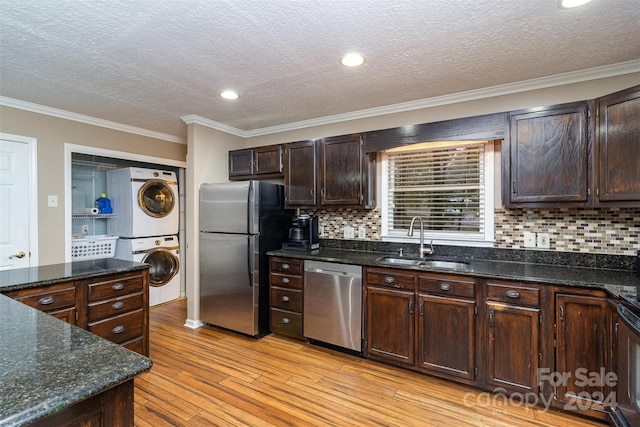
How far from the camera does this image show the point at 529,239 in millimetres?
2672

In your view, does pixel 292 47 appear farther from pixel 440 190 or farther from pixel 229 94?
pixel 440 190

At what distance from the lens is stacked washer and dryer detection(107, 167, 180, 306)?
4246 millimetres

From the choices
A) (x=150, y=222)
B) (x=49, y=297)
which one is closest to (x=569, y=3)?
(x=49, y=297)

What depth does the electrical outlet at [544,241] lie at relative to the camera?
2602mm

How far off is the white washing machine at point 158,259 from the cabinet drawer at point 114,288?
5.51 ft

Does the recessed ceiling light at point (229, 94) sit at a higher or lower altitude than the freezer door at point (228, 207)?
higher

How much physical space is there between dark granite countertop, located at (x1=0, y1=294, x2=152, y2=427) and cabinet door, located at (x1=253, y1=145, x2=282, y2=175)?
2.67m

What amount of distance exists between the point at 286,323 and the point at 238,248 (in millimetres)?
969

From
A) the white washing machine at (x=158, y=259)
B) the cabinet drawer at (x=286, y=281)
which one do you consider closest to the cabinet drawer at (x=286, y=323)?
the cabinet drawer at (x=286, y=281)

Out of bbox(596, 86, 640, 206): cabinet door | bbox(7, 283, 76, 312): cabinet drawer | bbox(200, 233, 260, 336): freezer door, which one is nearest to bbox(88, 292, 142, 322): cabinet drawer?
bbox(7, 283, 76, 312): cabinet drawer

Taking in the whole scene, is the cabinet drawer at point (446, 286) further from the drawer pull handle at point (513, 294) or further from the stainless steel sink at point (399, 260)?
the stainless steel sink at point (399, 260)

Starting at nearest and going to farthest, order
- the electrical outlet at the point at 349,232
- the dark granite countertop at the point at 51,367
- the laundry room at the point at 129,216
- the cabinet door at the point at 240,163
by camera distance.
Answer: the dark granite countertop at the point at 51,367, the electrical outlet at the point at 349,232, the cabinet door at the point at 240,163, the laundry room at the point at 129,216

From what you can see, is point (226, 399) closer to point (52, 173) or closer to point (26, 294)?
point (26, 294)

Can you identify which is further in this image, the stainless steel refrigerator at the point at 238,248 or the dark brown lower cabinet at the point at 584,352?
the stainless steel refrigerator at the point at 238,248
